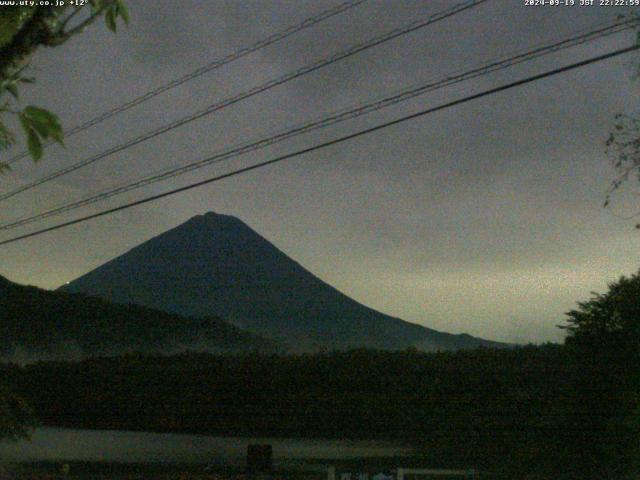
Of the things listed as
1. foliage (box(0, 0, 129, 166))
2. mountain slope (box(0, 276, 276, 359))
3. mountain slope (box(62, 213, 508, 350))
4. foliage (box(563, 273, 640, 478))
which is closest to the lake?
foliage (box(563, 273, 640, 478))

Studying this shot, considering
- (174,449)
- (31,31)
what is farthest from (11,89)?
(174,449)

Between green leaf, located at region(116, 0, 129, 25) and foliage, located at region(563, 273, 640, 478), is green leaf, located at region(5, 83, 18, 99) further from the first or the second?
foliage, located at region(563, 273, 640, 478)

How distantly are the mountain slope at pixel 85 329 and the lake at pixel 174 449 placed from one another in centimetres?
1883

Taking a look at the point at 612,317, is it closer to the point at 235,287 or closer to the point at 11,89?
the point at 11,89

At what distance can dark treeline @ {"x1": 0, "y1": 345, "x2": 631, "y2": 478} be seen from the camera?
13.0 meters

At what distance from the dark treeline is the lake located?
0.83 metres

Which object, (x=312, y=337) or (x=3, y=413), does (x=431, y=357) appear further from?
(x=312, y=337)

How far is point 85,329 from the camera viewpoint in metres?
45.4

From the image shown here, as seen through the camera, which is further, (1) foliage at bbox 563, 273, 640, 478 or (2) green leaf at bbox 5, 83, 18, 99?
(1) foliage at bbox 563, 273, 640, 478

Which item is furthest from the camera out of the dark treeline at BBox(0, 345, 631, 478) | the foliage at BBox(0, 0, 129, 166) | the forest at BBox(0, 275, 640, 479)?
the dark treeline at BBox(0, 345, 631, 478)

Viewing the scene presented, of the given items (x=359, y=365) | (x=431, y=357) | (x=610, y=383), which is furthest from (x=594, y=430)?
(x=359, y=365)

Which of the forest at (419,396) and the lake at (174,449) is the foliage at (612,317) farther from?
the lake at (174,449)

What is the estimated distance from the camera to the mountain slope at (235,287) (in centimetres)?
11869

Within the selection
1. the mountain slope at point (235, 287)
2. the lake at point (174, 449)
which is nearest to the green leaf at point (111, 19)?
the lake at point (174, 449)
